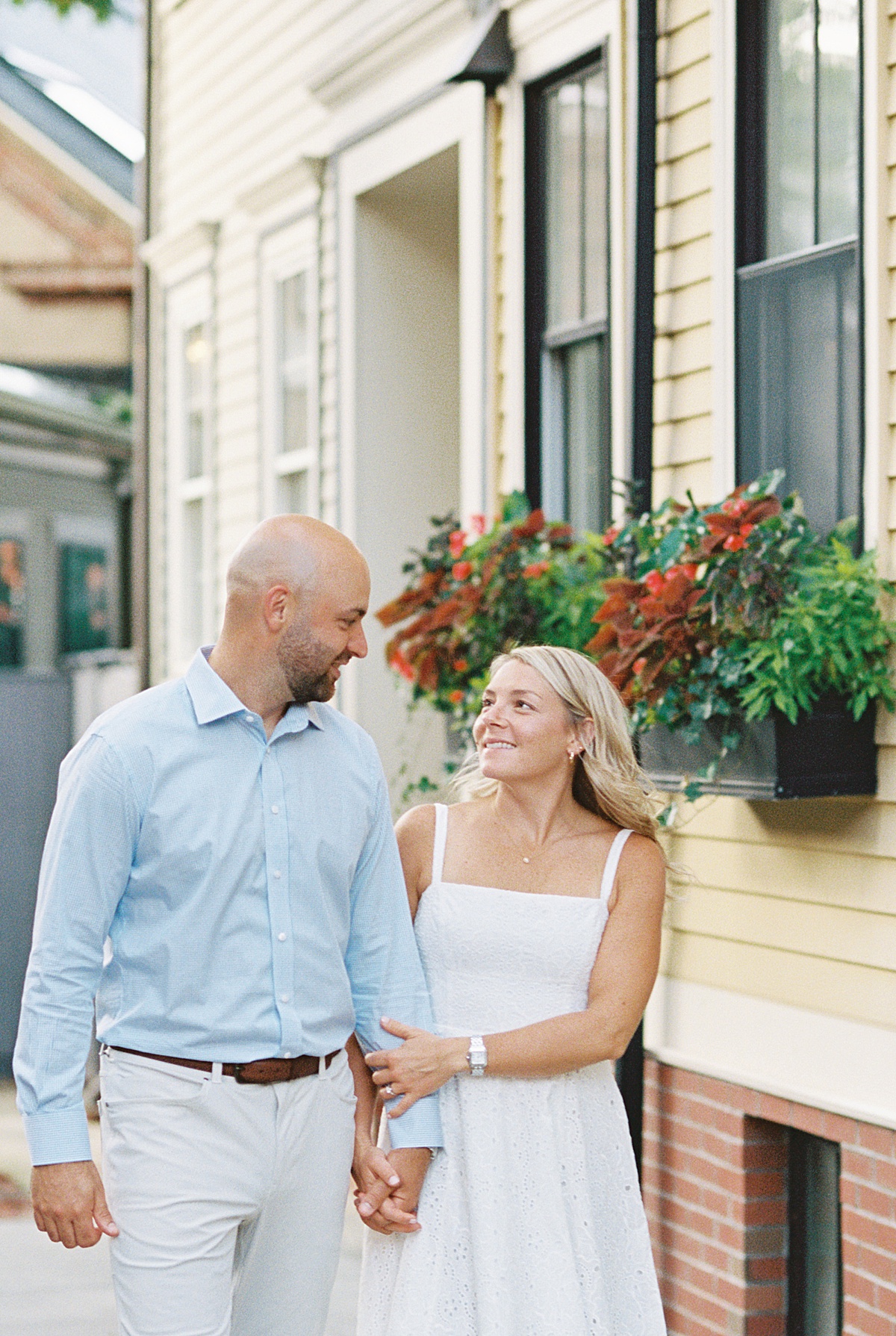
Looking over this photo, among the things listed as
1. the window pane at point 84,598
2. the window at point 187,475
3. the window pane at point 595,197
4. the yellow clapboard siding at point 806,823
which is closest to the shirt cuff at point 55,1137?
the yellow clapboard siding at point 806,823

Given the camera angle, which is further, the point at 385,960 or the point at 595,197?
the point at 595,197

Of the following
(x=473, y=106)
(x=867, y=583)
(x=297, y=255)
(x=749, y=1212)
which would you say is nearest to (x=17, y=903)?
(x=297, y=255)

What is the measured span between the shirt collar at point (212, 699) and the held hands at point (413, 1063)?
1.83ft

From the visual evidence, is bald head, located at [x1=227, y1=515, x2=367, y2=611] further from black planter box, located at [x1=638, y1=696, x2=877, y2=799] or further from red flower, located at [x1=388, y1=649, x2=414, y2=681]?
red flower, located at [x1=388, y1=649, x2=414, y2=681]

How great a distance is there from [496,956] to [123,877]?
0.73m

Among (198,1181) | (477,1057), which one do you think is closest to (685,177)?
(477,1057)

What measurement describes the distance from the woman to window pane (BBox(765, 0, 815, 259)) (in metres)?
1.99

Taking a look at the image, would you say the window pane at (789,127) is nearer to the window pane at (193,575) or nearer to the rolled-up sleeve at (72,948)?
the rolled-up sleeve at (72,948)

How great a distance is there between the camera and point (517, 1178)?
3154mm

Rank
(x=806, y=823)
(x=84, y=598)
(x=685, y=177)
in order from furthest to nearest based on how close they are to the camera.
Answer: (x=84, y=598) < (x=685, y=177) < (x=806, y=823)

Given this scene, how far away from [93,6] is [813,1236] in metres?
9.36

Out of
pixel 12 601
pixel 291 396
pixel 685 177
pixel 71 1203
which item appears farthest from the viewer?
pixel 12 601

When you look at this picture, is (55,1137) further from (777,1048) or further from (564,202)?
(564,202)

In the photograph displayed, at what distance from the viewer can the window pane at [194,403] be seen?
Result: 9.79 metres
